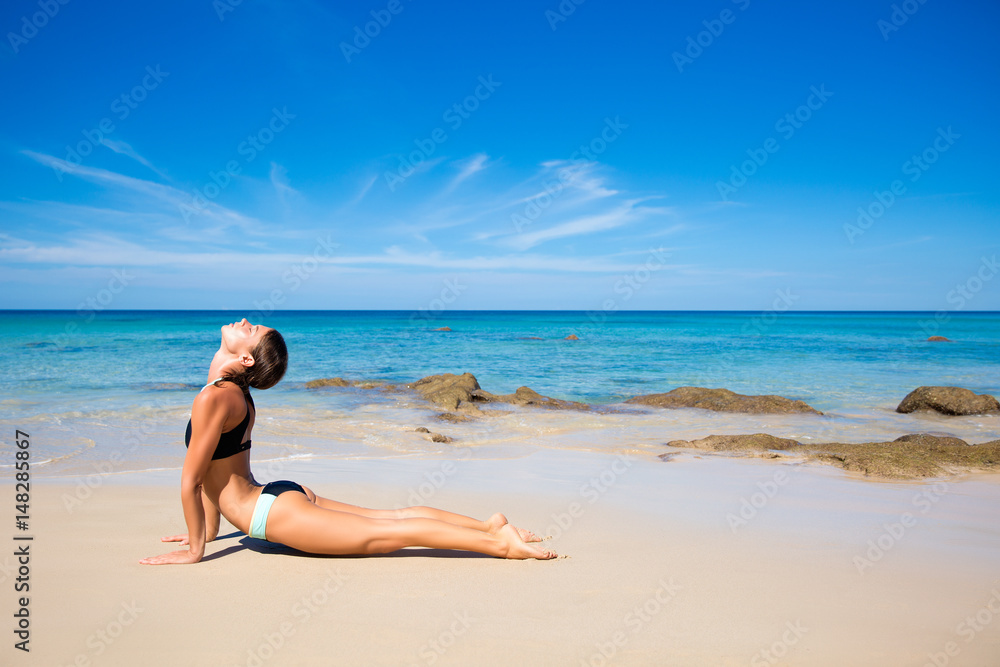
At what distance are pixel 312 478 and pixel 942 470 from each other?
726 cm

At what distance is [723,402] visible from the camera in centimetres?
1343

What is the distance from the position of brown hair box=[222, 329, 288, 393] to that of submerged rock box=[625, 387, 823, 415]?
11156mm

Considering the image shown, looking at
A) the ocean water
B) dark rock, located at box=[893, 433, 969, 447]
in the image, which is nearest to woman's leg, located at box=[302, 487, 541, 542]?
the ocean water

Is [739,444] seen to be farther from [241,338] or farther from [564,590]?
[241,338]

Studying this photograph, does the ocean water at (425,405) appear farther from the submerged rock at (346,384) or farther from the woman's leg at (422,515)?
the woman's leg at (422,515)

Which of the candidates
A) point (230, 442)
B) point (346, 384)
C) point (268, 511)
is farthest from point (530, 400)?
point (230, 442)

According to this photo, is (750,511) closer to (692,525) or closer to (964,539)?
(692,525)

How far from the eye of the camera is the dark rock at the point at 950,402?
12.7 metres

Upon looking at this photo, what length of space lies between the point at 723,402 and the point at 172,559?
39.3 ft

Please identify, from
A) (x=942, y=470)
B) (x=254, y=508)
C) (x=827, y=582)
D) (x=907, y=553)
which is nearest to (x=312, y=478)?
(x=254, y=508)

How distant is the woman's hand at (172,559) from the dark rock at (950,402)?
14206mm

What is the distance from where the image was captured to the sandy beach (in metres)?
2.89

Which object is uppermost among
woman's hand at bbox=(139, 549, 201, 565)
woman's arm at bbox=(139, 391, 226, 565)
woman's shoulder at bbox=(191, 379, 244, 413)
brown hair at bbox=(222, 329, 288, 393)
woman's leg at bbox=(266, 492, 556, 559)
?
brown hair at bbox=(222, 329, 288, 393)

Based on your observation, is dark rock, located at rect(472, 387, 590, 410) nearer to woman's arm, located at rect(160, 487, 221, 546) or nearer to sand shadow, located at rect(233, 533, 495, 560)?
sand shadow, located at rect(233, 533, 495, 560)
